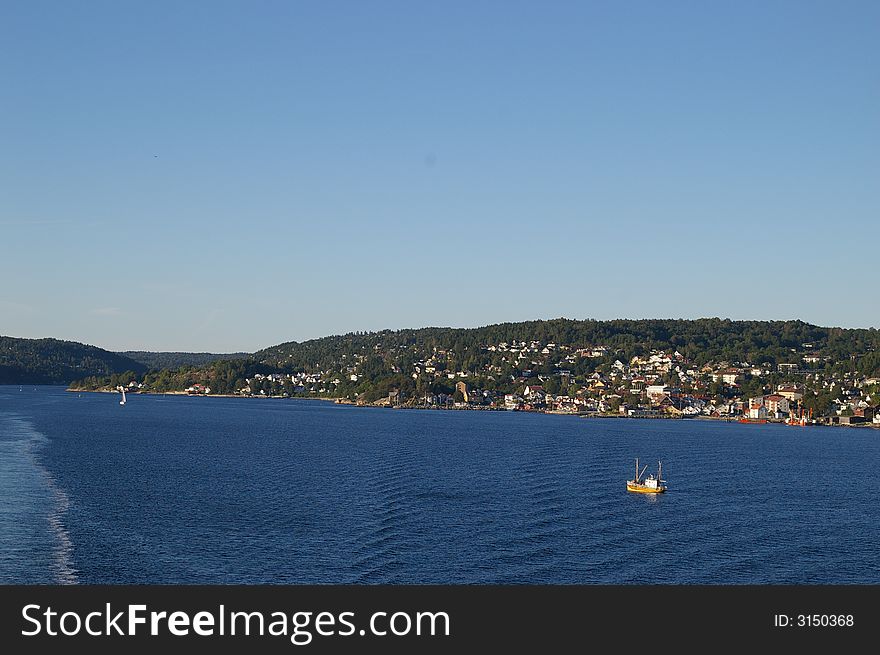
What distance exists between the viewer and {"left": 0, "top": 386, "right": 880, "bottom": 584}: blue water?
32000 millimetres

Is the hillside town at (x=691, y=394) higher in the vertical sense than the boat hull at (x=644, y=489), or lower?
higher

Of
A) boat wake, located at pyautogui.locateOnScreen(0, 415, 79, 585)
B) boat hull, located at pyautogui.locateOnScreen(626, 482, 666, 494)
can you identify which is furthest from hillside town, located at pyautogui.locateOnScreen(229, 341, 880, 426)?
boat wake, located at pyautogui.locateOnScreen(0, 415, 79, 585)

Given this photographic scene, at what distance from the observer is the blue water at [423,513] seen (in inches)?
1260

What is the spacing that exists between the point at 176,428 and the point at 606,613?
8716 cm

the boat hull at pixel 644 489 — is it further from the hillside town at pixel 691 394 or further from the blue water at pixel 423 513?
the hillside town at pixel 691 394

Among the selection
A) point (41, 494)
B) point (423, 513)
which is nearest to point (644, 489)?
point (423, 513)

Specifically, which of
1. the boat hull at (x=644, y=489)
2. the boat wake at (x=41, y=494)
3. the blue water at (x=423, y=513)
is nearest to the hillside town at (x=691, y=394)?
the blue water at (x=423, y=513)

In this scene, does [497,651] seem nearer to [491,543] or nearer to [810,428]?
[491,543]

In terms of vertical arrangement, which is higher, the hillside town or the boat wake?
the hillside town

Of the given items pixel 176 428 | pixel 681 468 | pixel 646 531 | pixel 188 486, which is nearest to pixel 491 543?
pixel 646 531

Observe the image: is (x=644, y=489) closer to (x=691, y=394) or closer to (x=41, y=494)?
(x=41, y=494)

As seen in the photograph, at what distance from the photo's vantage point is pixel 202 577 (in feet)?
99.2

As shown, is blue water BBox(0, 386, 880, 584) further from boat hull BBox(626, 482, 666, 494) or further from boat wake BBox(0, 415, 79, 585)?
boat hull BBox(626, 482, 666, 494)

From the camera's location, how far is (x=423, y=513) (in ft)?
139
